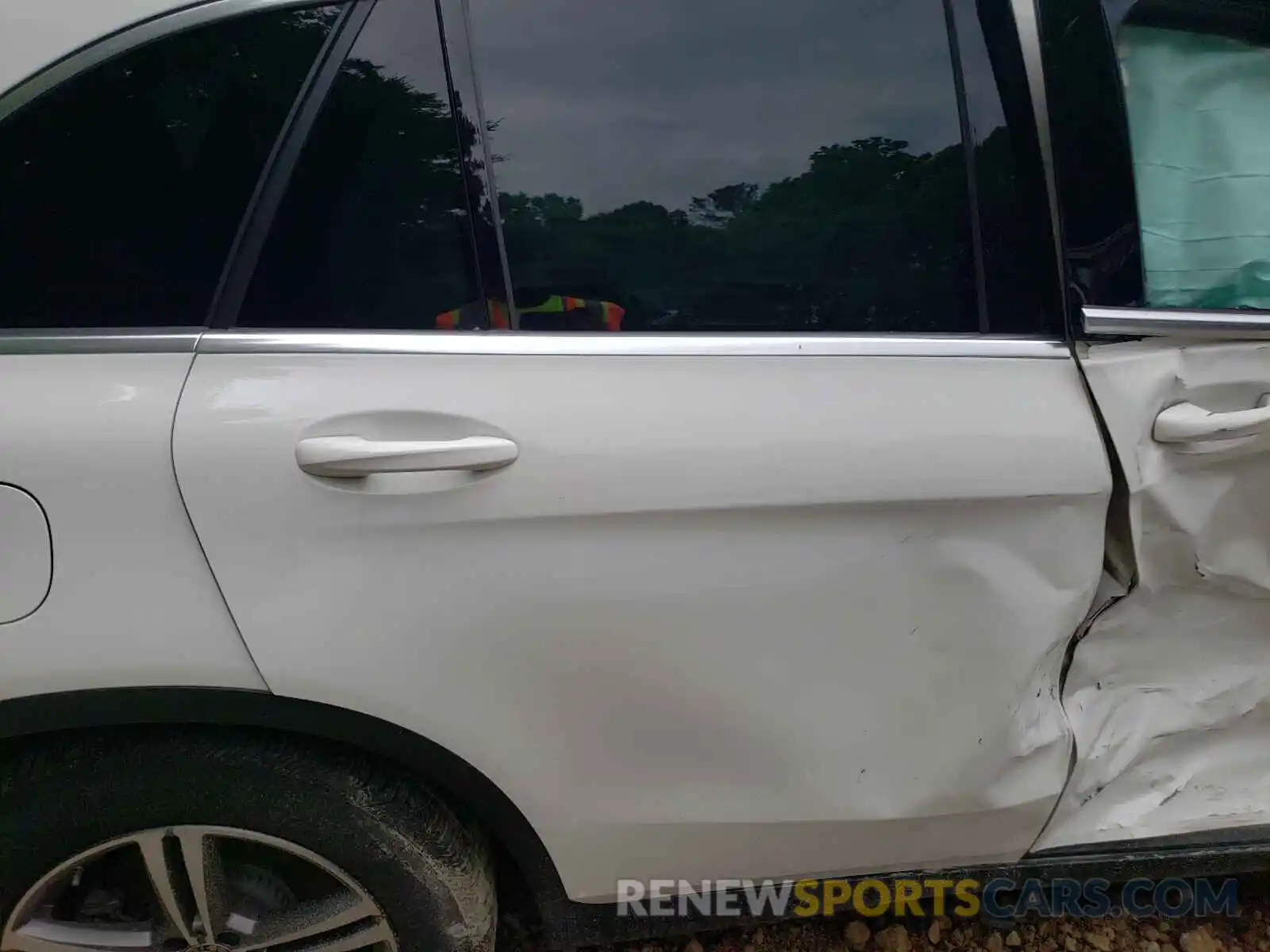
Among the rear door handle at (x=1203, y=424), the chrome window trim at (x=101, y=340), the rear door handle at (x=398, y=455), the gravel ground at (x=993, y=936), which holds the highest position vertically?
the chrome window trim at (x=101, y=340)

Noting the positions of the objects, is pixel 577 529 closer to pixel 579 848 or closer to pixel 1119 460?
pixel 579 848

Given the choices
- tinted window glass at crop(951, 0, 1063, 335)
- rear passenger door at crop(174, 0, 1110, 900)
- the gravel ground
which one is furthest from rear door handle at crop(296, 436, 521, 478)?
the gravel ground

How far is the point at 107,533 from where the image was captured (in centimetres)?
108

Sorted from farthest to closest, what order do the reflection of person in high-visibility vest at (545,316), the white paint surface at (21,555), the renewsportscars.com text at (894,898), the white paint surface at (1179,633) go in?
the renewsportscars.com text at (894,898) < the white paint surface at (1179,633) < the reflection of person in high-visibility vest at (545,316) < the white paint surface at (21,555)

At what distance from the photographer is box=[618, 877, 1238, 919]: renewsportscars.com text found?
1.43 m

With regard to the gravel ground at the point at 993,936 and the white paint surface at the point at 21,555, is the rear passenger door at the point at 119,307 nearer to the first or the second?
the white paint surface at the point at 21,555

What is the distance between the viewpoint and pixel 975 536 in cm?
123

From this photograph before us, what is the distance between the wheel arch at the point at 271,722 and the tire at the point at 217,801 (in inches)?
1.0

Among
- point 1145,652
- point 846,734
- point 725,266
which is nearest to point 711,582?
point 846,734

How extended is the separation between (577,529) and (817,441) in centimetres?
34

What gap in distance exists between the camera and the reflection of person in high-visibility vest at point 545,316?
1171 millimetres

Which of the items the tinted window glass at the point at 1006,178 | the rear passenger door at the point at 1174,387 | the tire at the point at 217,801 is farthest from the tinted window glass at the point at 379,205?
the rear passenger door at the point at 1174,387

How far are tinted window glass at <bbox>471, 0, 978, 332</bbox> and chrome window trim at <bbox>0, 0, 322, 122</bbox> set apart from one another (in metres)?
0.33

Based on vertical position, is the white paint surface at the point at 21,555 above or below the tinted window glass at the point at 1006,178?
below
